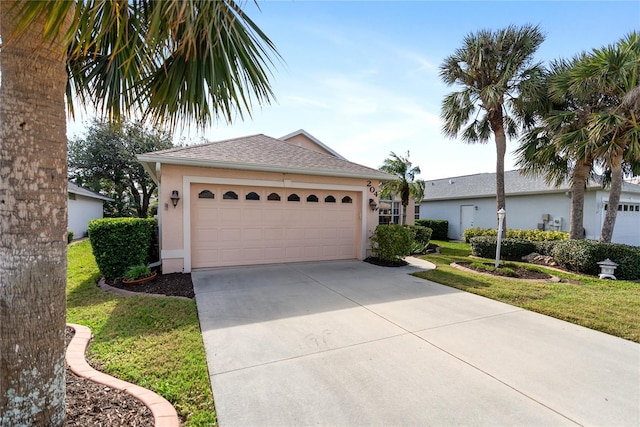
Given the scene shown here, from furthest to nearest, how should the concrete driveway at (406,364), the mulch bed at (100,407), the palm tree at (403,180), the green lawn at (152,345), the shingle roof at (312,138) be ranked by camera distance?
the shingle roof at (312,138)
the palm tree at (403,180)
the green lawn at (152,345)
the concrete driveway at (406,364)
the mulch bed at (100,407)

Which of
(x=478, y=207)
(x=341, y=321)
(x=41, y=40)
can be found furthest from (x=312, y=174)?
(x=478, y=207)

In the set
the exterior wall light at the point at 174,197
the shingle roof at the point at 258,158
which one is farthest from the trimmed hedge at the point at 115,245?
the shingle roof at the point at 258,158

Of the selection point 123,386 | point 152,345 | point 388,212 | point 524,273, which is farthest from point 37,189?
point 388,212

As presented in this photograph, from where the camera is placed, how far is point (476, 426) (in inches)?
93.4

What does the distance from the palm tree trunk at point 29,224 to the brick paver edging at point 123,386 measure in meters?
0.64

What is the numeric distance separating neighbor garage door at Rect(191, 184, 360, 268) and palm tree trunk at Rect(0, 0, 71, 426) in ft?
19.7

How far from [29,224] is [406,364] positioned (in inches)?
140

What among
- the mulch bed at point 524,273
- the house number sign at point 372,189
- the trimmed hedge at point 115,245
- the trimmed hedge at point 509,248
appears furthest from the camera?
the trimmed hedge at point 509,248

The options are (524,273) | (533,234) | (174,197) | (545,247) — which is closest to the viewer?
(174,197)

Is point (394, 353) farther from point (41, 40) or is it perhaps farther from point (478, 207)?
point (478, 207)

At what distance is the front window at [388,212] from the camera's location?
16.5 meters

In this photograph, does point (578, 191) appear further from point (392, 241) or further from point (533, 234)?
point (392, 241)

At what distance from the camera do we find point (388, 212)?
16641 mm

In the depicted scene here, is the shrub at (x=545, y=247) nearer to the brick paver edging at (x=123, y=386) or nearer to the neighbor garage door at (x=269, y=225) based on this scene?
the neighbor garage door at (x=269, y=225)
